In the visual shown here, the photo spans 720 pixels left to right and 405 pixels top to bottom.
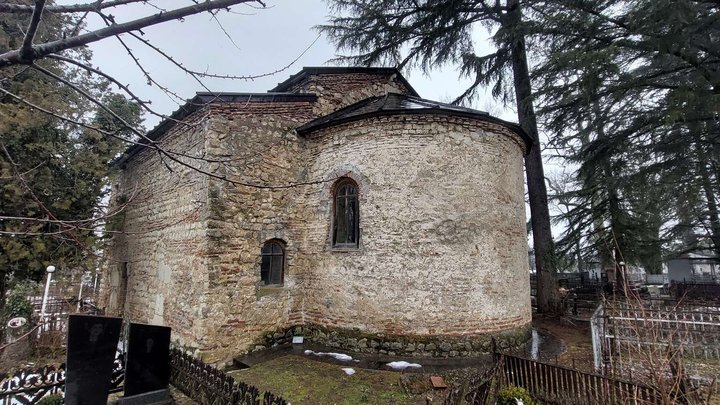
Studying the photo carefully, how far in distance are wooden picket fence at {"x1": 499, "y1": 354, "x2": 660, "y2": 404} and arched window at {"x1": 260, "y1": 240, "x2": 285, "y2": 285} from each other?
201 inches

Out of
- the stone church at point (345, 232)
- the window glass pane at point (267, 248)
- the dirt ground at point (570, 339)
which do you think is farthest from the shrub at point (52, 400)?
the dirt ground at point (570, 339)

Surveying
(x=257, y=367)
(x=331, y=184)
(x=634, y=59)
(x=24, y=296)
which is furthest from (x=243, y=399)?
(x=634, y=59)

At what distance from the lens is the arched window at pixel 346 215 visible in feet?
26.8

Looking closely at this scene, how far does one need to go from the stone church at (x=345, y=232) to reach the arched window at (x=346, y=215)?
34 mm

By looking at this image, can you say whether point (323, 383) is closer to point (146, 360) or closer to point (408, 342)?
point (408, 342)

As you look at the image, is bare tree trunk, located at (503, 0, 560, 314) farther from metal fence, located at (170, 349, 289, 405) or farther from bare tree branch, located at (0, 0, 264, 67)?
bare tree branch, located at (0, 0, 264, 67)

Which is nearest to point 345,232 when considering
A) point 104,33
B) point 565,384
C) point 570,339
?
point 565,384

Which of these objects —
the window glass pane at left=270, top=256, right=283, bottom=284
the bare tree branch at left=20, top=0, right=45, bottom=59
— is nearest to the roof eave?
the window glass pane at left=270, top=256, right=283, bottom=284

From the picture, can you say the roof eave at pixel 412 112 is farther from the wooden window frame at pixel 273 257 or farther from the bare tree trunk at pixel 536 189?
the bare tree trunk at pixel 536 189

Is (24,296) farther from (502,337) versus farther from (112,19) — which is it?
(502,337)

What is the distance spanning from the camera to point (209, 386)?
439 cm

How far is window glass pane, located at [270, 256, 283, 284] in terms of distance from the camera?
8.20m

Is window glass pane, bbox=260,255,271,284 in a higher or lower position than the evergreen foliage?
lower

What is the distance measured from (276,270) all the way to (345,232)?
1835mm
